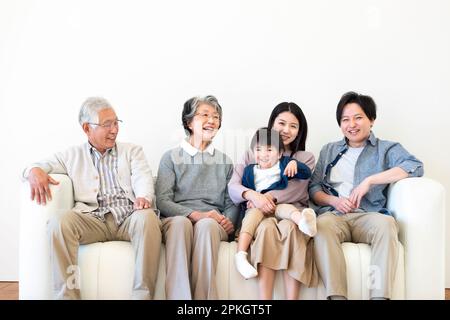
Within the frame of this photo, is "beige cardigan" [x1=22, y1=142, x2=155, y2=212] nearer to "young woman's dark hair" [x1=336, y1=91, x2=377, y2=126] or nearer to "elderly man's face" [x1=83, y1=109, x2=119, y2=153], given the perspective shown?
"elderly man's face" [x1=83, y1=109, x2=119, y2=153]

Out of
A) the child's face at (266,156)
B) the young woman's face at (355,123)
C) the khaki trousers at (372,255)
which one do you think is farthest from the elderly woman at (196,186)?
the young woman's face at (355,123)

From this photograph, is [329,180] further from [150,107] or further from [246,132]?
[150,107]

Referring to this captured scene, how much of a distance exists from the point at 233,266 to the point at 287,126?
2.47ft

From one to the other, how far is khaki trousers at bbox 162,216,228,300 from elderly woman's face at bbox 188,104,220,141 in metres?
0.54

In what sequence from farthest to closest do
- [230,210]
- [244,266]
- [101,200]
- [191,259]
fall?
1. [230,210]
2. [101,200]
3. [191,259]
4. [244,266]

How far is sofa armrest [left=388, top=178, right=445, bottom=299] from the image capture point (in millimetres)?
2244

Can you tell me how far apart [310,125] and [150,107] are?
2.95 ft

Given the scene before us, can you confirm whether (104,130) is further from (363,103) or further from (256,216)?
(363,103)

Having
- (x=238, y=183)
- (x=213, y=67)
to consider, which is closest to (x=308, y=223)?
(x=238, y=183)

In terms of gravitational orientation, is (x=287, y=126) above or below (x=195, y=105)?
below

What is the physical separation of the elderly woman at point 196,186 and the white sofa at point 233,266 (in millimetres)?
130

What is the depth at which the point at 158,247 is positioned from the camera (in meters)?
2.24

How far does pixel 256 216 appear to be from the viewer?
2.35 metres
